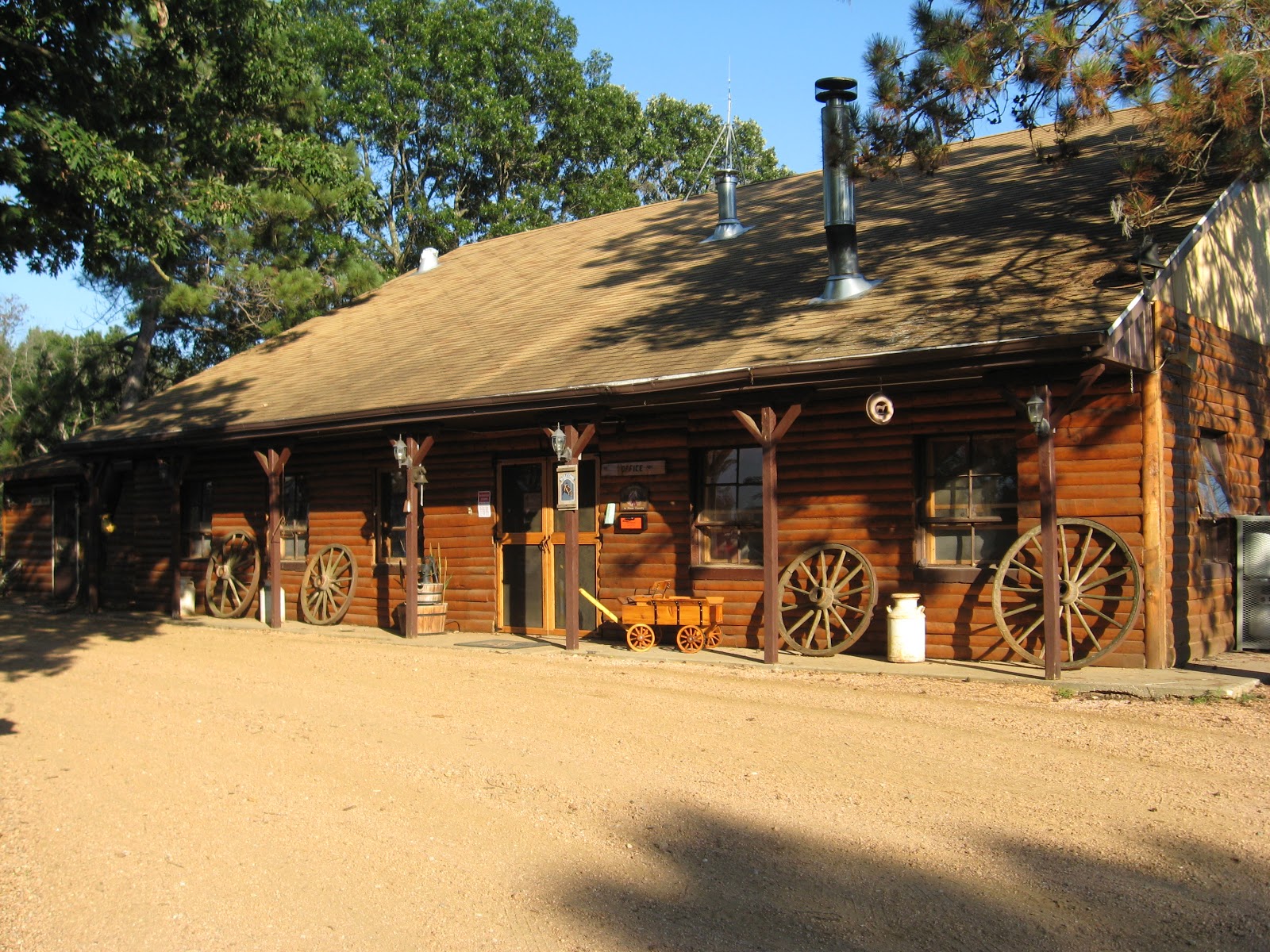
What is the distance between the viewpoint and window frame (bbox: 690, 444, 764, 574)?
42.9ft

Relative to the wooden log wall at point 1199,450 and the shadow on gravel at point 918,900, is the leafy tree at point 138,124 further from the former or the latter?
the wooden log wall at point 1199,450

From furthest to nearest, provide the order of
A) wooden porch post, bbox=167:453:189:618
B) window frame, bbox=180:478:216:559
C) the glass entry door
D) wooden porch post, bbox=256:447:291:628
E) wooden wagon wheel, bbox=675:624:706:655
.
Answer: window frame, bbox=180:478:216:559
wooden porch post, bbox=167:453:189:618
wooden porch post, bbox=256:447:291:628
the glass entry door
wooden wagon wheel, bbox=675:624:706:655

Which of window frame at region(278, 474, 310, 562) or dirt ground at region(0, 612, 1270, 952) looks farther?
window frame at region(278, 474, 310, 562)

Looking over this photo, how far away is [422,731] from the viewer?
334 inches

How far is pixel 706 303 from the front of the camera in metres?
14.6

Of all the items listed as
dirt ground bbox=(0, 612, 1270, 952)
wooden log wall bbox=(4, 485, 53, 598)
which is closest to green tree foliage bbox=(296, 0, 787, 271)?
wooden log wall bbox=(4, 485, 53, 598)

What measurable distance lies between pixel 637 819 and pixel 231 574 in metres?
14.1

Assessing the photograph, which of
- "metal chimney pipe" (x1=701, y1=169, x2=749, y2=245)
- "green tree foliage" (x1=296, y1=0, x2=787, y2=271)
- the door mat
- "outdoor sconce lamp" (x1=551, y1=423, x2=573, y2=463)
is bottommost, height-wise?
the door mat

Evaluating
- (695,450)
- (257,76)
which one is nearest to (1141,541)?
(695,450)

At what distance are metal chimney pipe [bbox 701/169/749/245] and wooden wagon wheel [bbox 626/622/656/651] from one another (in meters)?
7.22

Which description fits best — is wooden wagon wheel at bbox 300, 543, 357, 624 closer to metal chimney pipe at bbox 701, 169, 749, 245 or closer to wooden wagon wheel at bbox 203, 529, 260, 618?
wooden wagon wheel at bbox 203, 529, 260, 618

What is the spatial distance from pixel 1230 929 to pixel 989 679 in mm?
A: 5762

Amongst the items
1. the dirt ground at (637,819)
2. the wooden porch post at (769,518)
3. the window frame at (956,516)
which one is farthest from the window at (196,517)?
the window frame at (956,516)

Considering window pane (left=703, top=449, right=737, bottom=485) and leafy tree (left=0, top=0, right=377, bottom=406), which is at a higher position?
leafy tree (left=0, top=0, right=377, bottom=406)
